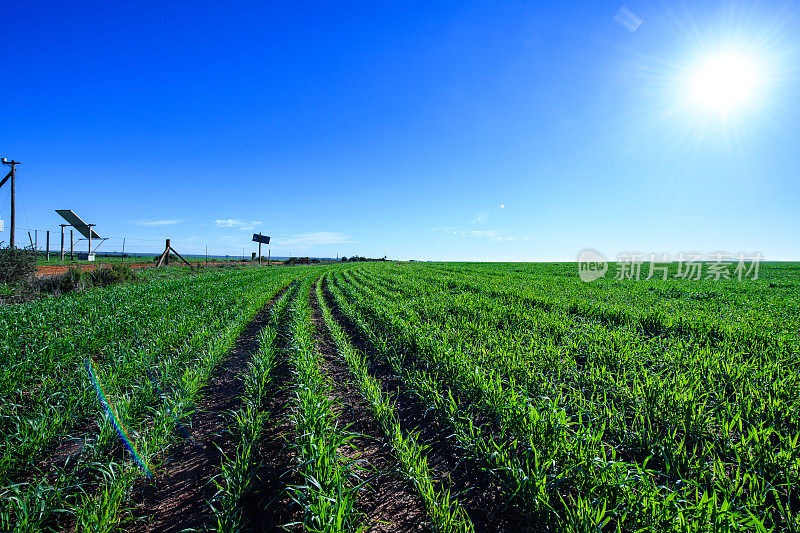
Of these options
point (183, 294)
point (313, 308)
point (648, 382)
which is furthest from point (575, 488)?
point (183, 294)

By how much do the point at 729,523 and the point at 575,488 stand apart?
95cm

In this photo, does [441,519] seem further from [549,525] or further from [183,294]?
[183,294]

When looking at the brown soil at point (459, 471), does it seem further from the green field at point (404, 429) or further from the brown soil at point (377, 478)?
the brown soil at point (377, 478)

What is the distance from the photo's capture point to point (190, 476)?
3137 mm

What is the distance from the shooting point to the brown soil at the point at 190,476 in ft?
8.72

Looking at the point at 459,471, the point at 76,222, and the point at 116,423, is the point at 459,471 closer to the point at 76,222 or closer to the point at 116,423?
the point at 116,423

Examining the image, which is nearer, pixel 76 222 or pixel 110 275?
pixel 110 275

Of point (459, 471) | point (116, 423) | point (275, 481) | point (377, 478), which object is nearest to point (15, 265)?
point (116, 423)

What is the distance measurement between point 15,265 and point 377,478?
19797mm

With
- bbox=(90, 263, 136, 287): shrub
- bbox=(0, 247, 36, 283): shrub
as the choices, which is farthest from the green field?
bbox=(90, 263, 136, 287): shrub

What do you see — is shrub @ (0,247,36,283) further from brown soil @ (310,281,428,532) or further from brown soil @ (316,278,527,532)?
brown soil @ (316,278,527,532)

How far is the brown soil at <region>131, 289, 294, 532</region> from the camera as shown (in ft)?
8.72

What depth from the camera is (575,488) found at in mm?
2645

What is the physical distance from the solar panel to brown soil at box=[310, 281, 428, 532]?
3518 cm
